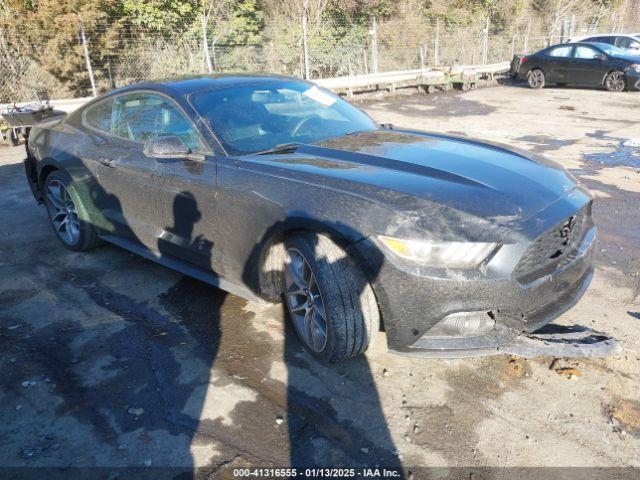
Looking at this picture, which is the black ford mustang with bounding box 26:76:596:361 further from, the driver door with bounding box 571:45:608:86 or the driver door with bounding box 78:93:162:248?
the driver door with bounding box 571:45:608:86

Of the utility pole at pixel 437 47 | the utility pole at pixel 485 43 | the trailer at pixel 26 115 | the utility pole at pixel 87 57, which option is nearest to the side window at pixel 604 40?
the utility pole at pixel 485 43

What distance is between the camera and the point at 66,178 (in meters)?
4.70

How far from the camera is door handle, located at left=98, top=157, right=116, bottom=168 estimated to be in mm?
4138

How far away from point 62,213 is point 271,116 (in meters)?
2.49

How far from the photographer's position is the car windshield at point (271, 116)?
3.54 metres

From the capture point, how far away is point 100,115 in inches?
181

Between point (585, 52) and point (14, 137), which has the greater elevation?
point (585, 52)

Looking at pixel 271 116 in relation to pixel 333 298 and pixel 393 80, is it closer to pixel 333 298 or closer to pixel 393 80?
pixel 333 298

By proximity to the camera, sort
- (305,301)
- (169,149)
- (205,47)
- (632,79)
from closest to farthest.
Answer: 1. (305,301)
2. (169,149)
3. (632,79)
4. (205,47)

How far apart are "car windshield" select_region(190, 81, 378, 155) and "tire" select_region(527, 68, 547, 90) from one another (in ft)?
50.1

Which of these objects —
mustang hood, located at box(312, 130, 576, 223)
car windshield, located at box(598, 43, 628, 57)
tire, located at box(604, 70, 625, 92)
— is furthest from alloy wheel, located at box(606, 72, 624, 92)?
mustang hood, located at box(312, 130, 576, 223)

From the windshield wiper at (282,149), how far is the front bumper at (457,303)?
1.09m

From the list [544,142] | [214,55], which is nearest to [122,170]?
[544,142]

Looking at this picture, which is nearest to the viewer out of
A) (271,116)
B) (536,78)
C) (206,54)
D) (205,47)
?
(271,116)
